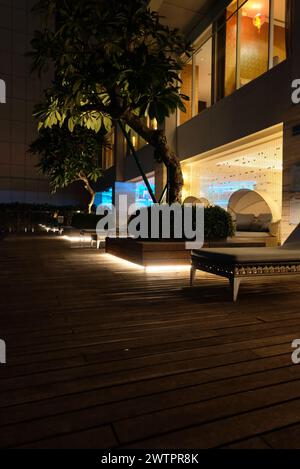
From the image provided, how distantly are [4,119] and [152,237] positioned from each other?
60.3ft

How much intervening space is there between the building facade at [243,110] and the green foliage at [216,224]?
1.20 m

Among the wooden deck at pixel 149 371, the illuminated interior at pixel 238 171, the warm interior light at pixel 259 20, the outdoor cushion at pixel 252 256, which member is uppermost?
the warm interior light at pixel 259 20

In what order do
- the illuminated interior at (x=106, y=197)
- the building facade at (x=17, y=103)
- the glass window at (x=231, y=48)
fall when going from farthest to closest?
1. the building facade at (x=17, y=103)
2. the illuminated interior at (x=106, y=197)
3. the glass window at (x=231, y=48)

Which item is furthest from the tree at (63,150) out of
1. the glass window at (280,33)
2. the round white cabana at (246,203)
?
the glass window at (280,33)

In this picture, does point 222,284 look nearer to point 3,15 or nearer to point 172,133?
point 172,133

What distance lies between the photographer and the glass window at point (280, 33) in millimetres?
6965

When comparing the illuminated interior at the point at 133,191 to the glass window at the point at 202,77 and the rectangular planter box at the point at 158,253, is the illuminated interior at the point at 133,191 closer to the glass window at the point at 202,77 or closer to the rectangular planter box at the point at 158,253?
the glass window at the point at 202,77

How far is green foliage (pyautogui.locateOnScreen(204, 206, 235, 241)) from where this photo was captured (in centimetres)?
573

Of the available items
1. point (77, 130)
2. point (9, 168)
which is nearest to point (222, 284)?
point (77, 130)

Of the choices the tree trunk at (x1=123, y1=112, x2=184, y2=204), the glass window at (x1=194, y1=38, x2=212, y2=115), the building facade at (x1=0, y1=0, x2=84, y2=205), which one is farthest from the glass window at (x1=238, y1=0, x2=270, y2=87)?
the building facade at (x1=0, y1=0, x2=84, y2=205)

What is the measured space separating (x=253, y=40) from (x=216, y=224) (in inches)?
221

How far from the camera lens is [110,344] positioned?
192 centimetres

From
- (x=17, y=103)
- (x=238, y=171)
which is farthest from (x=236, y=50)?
(x=17, y=103)

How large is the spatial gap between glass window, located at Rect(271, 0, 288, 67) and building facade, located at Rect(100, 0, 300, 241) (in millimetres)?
20
